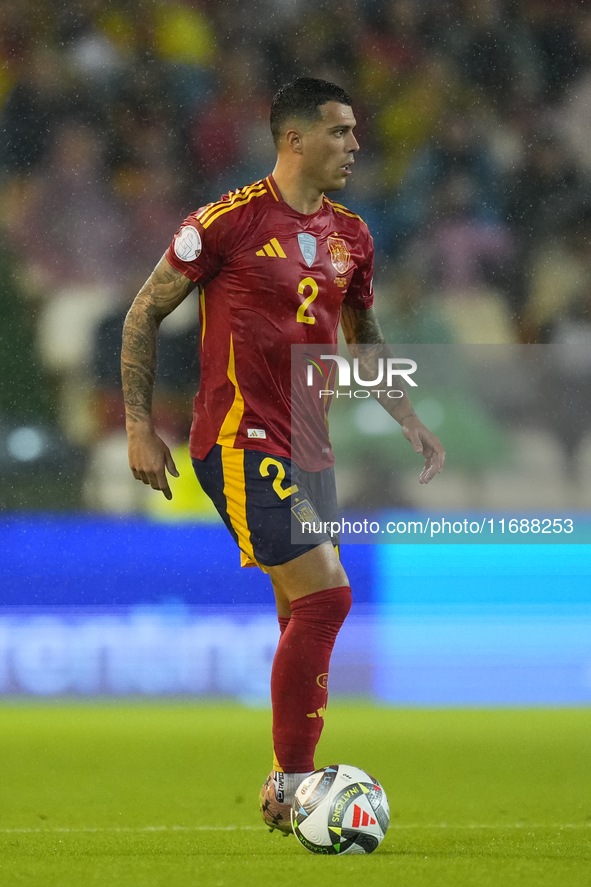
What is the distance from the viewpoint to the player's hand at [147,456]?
222 centimetres

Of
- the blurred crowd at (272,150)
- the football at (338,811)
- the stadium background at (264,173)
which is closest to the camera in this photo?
the football at (338,811)

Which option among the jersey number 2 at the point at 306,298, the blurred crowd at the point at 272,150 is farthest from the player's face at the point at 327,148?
the blurred crowd at the point at 272,150

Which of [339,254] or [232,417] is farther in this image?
[339,254]

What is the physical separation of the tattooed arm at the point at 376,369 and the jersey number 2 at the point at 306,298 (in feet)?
0.83

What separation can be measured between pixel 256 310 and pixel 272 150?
7.77 ft

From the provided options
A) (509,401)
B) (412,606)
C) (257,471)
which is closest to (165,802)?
(257,471)

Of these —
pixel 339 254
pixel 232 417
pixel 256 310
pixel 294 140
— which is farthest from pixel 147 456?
pixel 294 140

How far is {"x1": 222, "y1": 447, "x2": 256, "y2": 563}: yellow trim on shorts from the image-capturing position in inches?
86.4

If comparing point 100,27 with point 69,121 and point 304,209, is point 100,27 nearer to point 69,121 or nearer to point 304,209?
point 69,121

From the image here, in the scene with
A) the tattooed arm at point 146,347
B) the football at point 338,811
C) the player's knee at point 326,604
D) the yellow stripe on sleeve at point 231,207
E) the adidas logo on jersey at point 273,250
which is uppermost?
the yellow stripe on sleeve at point 231,207

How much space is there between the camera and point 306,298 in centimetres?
231

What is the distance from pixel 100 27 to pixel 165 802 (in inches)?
124

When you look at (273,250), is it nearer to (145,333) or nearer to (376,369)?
(145,333)

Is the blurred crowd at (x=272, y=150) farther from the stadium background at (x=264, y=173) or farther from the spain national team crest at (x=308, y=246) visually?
the spain national team crest at (x=308, y=246)
